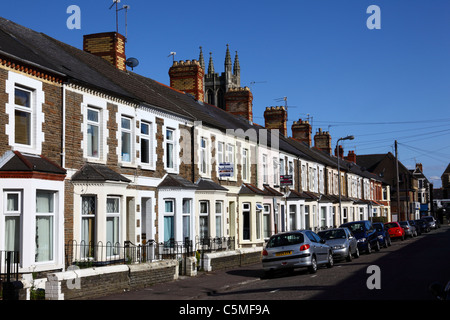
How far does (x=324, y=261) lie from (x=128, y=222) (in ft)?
25.0

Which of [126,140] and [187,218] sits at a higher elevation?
[126,140]

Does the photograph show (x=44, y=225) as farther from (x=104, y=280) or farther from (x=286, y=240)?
(x=286, y=240)

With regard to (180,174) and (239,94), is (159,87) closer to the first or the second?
(180,174)

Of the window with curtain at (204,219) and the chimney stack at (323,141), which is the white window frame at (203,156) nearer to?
the window with curtain at (204,219)

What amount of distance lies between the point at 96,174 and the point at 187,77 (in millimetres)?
19088

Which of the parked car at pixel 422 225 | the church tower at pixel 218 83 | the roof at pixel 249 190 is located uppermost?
the church tower at pixel 218 83

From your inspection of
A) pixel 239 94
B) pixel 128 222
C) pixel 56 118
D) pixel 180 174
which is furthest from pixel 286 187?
pixel 56 118

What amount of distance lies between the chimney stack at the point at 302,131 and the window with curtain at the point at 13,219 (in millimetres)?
46323

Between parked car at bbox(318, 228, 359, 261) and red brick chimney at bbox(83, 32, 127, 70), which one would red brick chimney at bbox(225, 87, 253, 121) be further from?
parked car at bbox(318, 228, 359, 261)

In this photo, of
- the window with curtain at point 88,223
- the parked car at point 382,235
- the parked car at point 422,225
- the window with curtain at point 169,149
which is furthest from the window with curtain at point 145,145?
the parked car at point 422,225

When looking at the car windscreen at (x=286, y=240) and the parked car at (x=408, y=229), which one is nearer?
the car windscreen at (x=286, y=240)

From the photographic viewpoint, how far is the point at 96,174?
59.7 feet

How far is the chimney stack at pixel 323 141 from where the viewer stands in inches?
2643

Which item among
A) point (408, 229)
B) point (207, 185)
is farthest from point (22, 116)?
point (408, 229)
